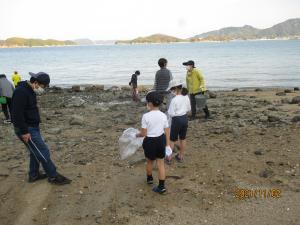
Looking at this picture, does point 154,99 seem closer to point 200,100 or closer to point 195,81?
point 195,81

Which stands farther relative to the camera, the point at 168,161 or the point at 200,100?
the point at 200,100

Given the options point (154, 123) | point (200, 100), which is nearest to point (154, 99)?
point (154, 123)

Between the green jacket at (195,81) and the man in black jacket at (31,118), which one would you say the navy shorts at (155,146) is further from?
the green jacket at (195,81)

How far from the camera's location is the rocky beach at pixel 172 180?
564 cm

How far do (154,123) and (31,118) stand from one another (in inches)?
81.3

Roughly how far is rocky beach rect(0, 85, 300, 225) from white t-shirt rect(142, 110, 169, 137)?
3.46 ft

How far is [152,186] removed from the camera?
659 centimetres

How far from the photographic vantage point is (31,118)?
638 cm

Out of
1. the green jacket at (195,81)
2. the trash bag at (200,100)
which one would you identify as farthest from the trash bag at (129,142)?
the trash bag at (200,100)

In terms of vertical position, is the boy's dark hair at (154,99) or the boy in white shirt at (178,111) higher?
the boy's dark hair at (154,99)

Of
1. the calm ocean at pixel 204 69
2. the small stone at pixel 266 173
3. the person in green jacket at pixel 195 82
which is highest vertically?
the person in green jacket at pixel 195 82

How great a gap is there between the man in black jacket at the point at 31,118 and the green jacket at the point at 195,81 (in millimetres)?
5503

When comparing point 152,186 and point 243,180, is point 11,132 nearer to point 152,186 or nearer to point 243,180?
point 152,186

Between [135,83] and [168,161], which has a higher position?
[135,83]
